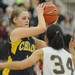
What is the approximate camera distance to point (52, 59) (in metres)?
5.86

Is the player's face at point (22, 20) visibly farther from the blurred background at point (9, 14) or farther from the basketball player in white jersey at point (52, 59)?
the blurred background at point (9, 14)

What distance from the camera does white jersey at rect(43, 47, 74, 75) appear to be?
5812 millimetres

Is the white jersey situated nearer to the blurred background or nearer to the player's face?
the player's face

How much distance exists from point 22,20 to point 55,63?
1472 mm

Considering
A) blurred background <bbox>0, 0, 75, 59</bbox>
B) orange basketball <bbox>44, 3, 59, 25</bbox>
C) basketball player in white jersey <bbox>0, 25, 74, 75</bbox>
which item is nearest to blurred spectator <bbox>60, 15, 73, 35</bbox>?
blurred background <bbox>0, 0, 75, 59</bbox>

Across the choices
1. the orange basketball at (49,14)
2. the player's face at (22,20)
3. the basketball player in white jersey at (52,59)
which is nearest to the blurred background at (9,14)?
the orange basketball at (49,14)

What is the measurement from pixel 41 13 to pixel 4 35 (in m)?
6.02

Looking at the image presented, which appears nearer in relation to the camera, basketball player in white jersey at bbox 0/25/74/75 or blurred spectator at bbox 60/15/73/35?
basketball player in white jersey at bbox 0/25/74/75

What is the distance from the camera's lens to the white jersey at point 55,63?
5.81m

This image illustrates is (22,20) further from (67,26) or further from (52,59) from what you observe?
(67,26)

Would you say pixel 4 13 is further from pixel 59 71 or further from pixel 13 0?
pixel 59 71

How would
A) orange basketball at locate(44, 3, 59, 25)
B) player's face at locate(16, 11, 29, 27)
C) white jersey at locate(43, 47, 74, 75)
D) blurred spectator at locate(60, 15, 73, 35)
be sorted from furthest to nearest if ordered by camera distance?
blurred spectator at locate(60, 15, 73, 35), orange basketball at locate(44, 3, 59, 25), player's face at locate(16, 11, 29, 27), white jersey at locate(43, 47, 74, 75)

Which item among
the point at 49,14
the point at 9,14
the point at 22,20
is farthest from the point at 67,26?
the point at 22,20

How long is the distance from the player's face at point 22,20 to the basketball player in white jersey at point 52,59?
119 centimetres
